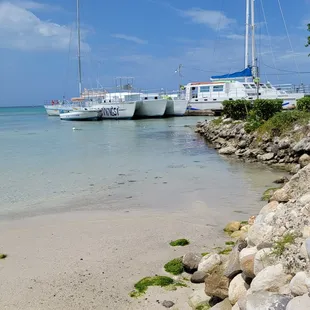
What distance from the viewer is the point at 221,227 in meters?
8.73

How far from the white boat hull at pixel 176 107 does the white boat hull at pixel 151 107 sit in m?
1.32

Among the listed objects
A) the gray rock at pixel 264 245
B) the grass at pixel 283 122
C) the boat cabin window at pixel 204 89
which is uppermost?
the boat cabin window at pixel 204 89

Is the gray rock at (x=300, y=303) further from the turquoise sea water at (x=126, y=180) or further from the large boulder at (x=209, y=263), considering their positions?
the turquoise sea water at (x=126, y=180)

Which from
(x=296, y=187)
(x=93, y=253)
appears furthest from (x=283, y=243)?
(x=93, y=253)

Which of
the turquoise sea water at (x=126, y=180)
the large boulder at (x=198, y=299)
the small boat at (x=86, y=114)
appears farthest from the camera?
the small boat at (x=86, y=114)

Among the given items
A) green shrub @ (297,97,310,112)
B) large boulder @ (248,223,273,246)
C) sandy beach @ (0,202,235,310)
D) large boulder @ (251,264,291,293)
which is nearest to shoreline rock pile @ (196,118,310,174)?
green shrub @ (297,97,310,112)

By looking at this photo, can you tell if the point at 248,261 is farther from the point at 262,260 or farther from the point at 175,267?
the point at 175,267

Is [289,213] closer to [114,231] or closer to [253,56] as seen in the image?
[114,231]

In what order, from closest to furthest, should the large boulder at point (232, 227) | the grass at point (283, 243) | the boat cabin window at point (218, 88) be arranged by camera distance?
the grass at point (283, 243) → the large boulder at point (232, 227) → the boat cabin window at point (218, 88)

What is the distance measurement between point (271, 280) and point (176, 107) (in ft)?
186

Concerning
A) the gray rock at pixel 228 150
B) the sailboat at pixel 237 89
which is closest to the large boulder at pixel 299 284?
the gray rock at pixel 228 150

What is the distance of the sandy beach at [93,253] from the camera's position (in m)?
5.59

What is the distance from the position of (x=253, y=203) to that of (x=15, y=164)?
13728mm

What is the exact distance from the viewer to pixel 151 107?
5859 centimetres
